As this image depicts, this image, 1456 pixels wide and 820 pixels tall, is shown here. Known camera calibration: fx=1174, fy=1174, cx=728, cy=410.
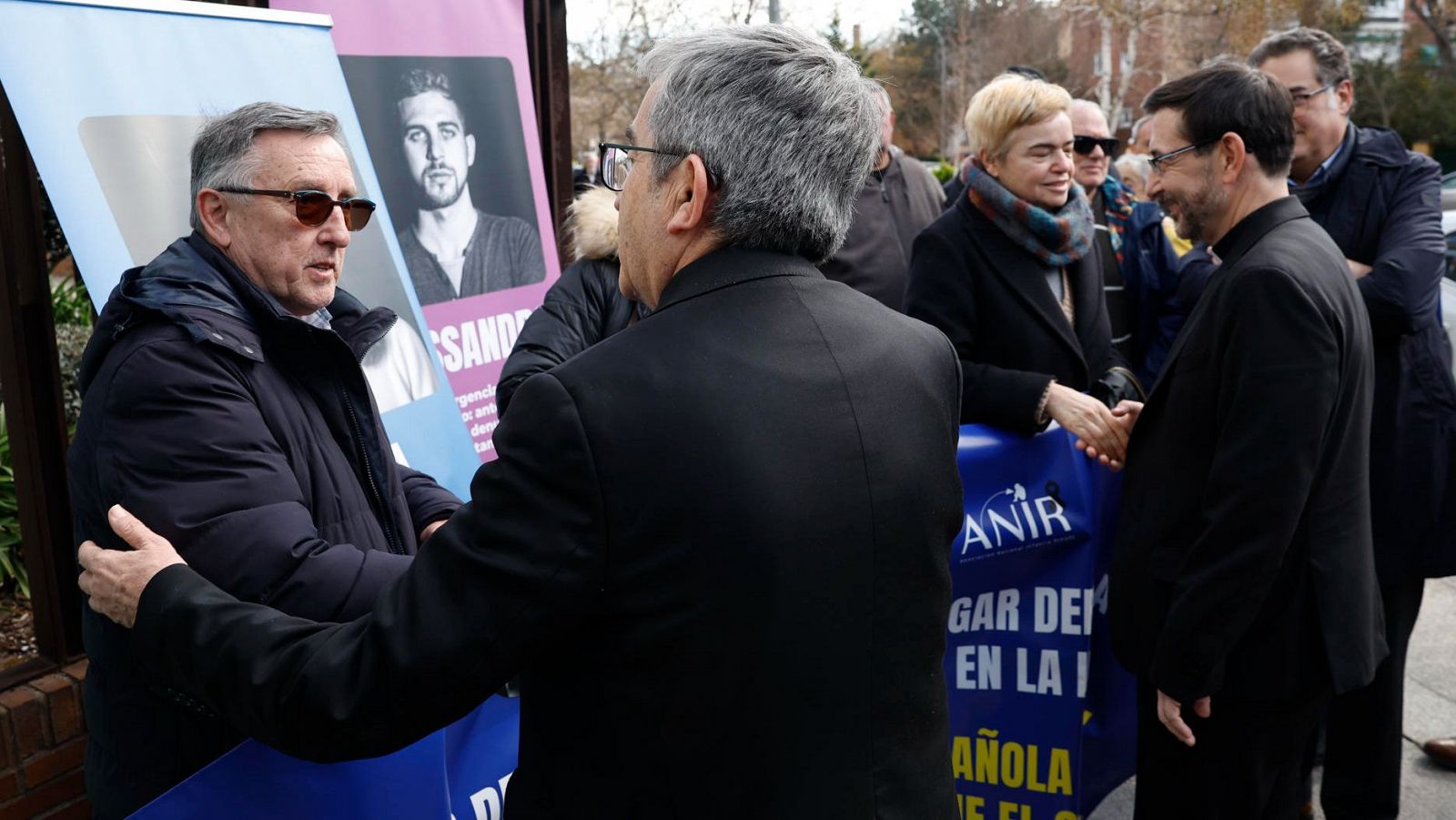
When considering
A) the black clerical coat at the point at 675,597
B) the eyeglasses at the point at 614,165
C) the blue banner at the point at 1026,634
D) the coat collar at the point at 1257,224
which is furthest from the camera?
the blue banner at the point at 1026,634

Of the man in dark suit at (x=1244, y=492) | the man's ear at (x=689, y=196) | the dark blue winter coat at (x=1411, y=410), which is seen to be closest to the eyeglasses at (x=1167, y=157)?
the man in dark suit at (x=1244, y=492)

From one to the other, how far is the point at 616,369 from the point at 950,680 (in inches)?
81.1

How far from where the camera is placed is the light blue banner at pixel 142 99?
2.35 meters

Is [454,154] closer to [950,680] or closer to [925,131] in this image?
[950,680]

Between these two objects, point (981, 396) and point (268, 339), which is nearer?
point (268, 339)

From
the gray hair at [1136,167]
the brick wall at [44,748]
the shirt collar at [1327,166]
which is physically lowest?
the brick wall at [44,748]

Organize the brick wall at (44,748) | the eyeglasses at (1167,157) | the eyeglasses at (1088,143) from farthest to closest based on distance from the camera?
the eyeglasses at (1088,143) < the brick wall at (44,748) < the eyeglasses at (1167,157)

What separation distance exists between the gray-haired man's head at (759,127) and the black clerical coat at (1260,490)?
1.20 m

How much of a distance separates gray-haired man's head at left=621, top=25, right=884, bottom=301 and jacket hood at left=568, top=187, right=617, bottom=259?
6.25ft

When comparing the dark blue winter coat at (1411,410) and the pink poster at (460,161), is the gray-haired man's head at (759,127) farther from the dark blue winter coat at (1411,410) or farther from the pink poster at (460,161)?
the dark blue winter coat at (1411,410)

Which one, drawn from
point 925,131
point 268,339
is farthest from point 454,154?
point 925,131

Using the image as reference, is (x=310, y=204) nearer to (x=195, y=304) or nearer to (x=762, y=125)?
(x=195, y=304)

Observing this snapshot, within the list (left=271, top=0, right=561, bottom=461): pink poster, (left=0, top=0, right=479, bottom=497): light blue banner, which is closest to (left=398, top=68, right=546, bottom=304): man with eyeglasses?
(left=271, top=0, right=561, bottom=461): pink poster

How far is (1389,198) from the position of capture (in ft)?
11.5
